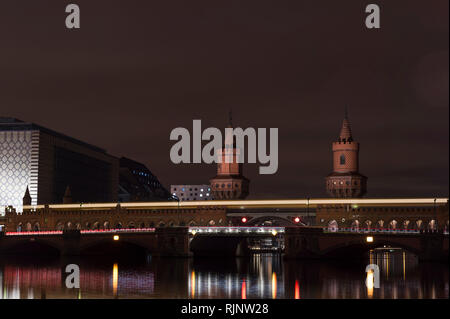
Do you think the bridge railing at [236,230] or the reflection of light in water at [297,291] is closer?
the reflection of light in water at [297,291]

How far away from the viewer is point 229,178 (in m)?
170

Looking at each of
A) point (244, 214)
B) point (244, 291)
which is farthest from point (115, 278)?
point (244, 214)

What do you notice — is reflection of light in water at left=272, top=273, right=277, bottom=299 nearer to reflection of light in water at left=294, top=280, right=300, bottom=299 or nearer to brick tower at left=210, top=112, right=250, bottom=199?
reflection of light in water at left=294, top=280, right=300, bottom=299

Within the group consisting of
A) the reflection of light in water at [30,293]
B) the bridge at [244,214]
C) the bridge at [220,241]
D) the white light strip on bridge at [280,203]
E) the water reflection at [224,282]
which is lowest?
the reflection of light in water at [30,293]

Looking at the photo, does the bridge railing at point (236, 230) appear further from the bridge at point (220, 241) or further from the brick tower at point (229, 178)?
the brick tower at point (229, 178)

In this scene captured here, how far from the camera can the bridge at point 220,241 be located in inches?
4124

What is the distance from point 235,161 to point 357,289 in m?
103

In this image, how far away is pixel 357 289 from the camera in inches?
2761

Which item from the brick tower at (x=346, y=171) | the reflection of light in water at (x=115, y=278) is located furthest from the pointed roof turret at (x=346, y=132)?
the reflection of light in water at (x=115, y=278)

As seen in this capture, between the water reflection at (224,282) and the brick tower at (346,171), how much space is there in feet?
178

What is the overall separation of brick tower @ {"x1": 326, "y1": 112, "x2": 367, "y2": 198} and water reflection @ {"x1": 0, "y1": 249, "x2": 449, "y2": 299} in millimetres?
54149

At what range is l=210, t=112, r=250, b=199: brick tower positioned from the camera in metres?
170

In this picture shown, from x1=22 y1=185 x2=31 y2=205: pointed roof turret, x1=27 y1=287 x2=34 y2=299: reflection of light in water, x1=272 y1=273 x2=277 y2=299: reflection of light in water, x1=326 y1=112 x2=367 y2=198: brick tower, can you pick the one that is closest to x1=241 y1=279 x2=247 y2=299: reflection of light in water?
x1=272 y1=273 x2=277 y2=299: reflection of light in water
